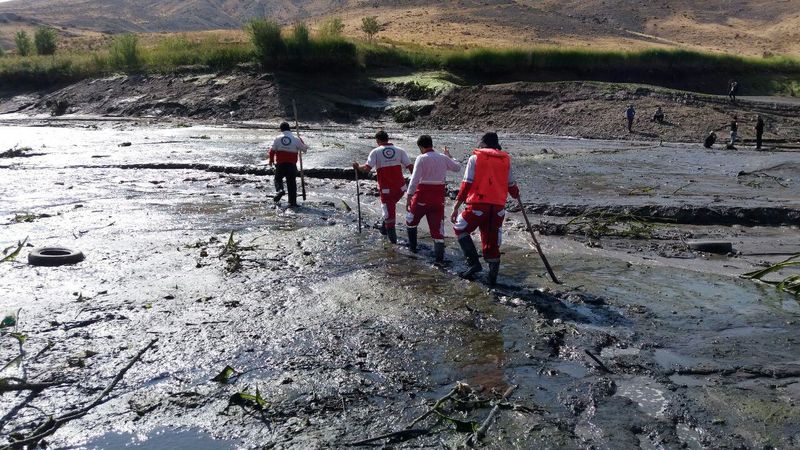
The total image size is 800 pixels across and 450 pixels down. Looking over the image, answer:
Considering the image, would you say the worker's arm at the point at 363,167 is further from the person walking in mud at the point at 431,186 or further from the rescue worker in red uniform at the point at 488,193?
the rescue worker in red uniform at the point at 488,193

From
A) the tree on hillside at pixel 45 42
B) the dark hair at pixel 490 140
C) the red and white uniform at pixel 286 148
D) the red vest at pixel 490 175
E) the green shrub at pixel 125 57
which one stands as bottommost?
the red and white uniform at pixel 286 148

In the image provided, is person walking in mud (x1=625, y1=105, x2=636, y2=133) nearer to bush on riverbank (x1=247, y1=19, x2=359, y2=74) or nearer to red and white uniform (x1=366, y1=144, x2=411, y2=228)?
bush on riverbank (x1=247, y1=19, x2=359, y2=74)

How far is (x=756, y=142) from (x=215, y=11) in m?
116

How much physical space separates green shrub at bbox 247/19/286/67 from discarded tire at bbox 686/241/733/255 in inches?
1191

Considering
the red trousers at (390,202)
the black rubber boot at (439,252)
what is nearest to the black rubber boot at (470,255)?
the black rubber boot at (439,252)

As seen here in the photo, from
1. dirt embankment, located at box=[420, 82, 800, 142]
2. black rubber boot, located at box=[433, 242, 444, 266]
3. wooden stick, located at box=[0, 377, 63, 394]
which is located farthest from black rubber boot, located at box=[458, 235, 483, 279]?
dirt embankment, located at box=[420, 82, 800, 142]

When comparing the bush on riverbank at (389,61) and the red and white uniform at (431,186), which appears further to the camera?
the bush on riverbank at (389,61)

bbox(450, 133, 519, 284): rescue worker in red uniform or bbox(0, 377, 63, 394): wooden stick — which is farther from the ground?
bbox(450, 133, 519, 284): rescue worker in red uniform

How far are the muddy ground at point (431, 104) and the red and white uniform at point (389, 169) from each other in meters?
20.0

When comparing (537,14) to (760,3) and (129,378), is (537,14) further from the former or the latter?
(129,378)

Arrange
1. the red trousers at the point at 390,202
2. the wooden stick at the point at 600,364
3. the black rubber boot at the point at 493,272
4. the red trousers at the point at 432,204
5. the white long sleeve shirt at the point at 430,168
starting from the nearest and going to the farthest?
the wooden stick at the point at 600,364 < the black rubber boot at the point at 493,272 < the white long sleeve shirt at the point at 430,168 < the red trousers at the point at 432,204 < the red trousers at the point at 390,202

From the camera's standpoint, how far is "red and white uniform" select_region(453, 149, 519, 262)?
26.6 feet

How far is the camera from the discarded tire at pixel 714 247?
10453 mm

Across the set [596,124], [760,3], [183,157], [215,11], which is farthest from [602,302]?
[215,11]
